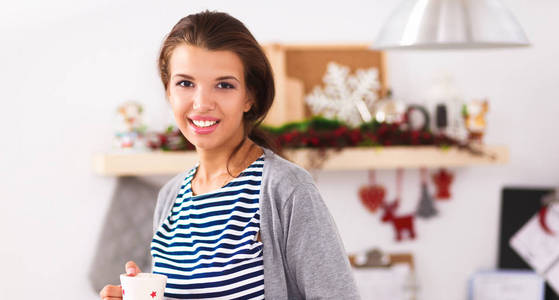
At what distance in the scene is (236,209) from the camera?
3.14ft

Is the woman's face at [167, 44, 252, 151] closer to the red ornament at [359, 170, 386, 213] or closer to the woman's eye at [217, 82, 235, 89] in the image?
the woman's eye at [217, 82, 235, 89]

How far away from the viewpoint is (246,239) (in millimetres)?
934

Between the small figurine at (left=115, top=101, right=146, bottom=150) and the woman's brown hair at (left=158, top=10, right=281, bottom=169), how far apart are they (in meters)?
1.10

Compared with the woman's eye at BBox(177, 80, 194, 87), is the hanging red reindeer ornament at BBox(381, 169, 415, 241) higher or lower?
lower

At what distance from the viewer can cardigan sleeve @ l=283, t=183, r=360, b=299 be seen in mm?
900

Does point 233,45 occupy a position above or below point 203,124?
above

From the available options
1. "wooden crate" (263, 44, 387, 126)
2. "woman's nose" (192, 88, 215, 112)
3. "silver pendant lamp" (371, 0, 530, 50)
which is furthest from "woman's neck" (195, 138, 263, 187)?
"wooden crate" (263, 44, 387, 126)

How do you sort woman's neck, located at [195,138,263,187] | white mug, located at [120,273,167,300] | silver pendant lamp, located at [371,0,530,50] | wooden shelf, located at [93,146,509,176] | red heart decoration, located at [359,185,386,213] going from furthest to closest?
red heart decoration, located at [359,185,386,213] < wooden shelf, located at [93,146,509,176] < silver pendant lamp, located at [371,0,530,50] < woman's neck, located at [195,138,263,187] < white mug, located at [120,273,167,300]

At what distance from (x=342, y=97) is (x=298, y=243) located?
4.83 feet

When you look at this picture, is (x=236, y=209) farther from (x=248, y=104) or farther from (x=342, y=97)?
(x=342, y=97)

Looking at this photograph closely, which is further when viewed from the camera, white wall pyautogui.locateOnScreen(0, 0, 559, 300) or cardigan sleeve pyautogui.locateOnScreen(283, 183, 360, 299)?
white wall pyautogui.locateOnScreen(0, 0, 559, 300)

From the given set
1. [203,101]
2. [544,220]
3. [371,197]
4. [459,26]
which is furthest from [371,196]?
[203,101]

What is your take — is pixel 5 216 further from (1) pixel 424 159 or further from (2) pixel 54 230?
(1) pixel 424 159

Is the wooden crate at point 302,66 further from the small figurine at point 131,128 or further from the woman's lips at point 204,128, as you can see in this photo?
the woman's lips at point 204,128
